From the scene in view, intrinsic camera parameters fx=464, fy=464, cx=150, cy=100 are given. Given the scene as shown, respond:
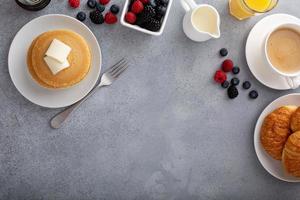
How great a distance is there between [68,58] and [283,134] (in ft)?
2.69

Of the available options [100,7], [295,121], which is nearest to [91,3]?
[100,7]

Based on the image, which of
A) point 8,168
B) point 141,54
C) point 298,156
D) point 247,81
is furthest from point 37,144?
point 298,156

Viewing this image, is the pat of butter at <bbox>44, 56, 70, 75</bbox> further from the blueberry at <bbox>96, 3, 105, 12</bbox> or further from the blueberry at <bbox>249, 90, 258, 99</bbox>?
the blueberry at <bbox>249, 90, 258, 99</bbox>

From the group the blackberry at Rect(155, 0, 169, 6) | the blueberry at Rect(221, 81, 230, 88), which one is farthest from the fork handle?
the blueberry at Rect(221, 81, 230, 88)

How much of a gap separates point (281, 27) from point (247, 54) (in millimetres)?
156

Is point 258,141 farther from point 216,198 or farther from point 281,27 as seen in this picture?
point 281,27

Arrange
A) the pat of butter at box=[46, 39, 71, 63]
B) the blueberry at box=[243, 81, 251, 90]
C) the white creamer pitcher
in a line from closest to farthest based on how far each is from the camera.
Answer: the pat of butter at box=[46, 39, 71, 63] → the white creamer pitcher → the blueberry at box=[243, 81, 251, 90]

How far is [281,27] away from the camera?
5.62 feet

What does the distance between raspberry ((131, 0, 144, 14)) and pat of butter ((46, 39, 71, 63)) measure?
0.87 feet

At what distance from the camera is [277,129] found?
168 cm

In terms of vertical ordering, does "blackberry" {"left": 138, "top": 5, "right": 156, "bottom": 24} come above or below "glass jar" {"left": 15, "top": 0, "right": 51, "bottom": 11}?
above

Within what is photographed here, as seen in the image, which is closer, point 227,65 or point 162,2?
point 162,2

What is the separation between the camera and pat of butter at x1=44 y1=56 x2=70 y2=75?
156 cm

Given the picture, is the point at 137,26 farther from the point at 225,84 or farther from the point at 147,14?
the point at 225,84
